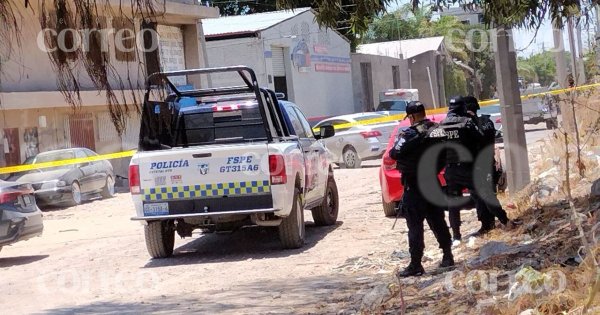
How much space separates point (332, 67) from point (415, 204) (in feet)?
118

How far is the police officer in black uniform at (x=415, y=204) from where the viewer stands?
8.63 metres

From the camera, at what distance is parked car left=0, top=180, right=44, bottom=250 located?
501 inches

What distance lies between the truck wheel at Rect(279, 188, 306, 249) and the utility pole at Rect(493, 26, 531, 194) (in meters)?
3.06

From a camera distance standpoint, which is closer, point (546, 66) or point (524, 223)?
point (524, 223)

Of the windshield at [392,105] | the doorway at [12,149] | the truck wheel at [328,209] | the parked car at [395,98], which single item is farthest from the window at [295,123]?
the parked car at [395,98]

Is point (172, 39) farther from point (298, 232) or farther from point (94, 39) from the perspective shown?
point (94, 39)

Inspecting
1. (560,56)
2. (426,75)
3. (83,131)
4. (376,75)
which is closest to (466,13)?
(560,56)

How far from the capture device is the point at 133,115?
5785 millimetres

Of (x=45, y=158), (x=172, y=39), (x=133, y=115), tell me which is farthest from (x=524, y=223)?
(x=172, y=39)

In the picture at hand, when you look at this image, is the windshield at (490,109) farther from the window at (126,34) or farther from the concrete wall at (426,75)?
the window at (126,34)

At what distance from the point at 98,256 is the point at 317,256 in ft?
11.2

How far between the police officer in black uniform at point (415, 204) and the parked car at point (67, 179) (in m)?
14.4

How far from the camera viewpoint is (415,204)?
8680 mm

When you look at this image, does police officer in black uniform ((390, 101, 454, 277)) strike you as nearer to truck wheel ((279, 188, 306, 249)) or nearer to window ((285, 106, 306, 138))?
truck wheel ((279, 188, 306, 249))
